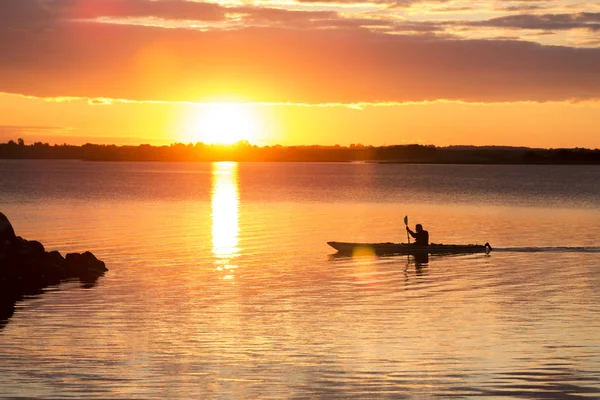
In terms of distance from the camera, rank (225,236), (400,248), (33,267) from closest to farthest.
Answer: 1. (33,267)
2. (400,248)
3. (225,236)

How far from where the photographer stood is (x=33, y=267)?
38031mm

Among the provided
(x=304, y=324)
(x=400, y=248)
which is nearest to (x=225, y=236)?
(x=400, y=248)

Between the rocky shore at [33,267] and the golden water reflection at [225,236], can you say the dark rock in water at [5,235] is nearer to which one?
the rocky shore at [33,267]

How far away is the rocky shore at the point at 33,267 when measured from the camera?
37.0m

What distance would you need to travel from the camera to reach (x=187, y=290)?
118 ft

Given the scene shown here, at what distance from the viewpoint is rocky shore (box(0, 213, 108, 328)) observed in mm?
36969

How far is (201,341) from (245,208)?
74.6 m

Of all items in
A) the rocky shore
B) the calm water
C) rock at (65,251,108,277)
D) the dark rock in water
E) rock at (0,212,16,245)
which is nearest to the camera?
the calm water

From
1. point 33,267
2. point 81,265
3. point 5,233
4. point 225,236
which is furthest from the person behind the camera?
point 225,236

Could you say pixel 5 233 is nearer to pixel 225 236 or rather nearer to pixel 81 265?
pixel 81 265

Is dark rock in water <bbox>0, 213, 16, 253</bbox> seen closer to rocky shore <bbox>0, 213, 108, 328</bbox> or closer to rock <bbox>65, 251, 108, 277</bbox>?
rocky shore <bbox>0, 213, 108, 328</bbox>

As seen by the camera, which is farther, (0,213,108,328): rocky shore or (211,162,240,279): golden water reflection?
(211,162,240,279): golden water reflection

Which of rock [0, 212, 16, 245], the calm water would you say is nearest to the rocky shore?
rock [0, 212, 16, 245]

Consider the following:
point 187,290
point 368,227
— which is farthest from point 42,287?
point 368,227
